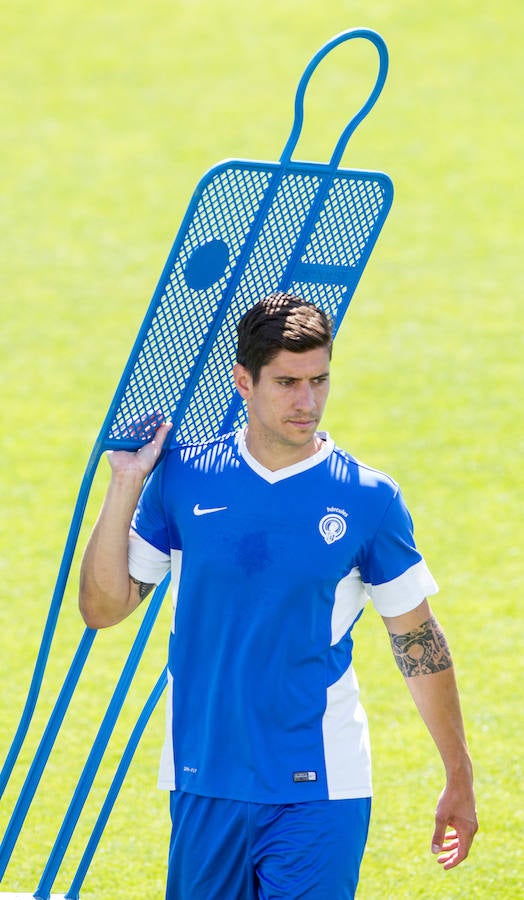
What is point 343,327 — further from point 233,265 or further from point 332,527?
point 332,527

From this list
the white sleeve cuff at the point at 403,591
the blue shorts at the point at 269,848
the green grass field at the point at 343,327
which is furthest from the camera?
the green grass field at the point at 343,327

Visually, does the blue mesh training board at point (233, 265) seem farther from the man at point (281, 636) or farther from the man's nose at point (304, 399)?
the man's nose at point (304, 399)

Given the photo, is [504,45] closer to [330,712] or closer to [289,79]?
[289,79]

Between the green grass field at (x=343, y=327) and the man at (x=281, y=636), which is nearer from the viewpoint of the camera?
the man at (x=281, y=636)

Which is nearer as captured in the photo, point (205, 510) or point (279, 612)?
point (279, 612)

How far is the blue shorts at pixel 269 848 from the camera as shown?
12.5 ft

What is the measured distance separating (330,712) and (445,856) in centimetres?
62

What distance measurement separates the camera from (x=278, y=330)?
154 inches

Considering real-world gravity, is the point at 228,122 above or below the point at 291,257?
above

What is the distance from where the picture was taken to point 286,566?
3.85 m

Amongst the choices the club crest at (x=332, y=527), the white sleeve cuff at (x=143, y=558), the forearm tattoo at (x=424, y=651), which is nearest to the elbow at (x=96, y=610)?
the white sleeve cuff at (x=143, y=558)

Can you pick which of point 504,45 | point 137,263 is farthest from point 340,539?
point 504,45

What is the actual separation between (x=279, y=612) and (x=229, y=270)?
39.9 inches

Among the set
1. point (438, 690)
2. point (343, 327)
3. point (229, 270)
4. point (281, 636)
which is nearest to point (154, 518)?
point (281, 636)
